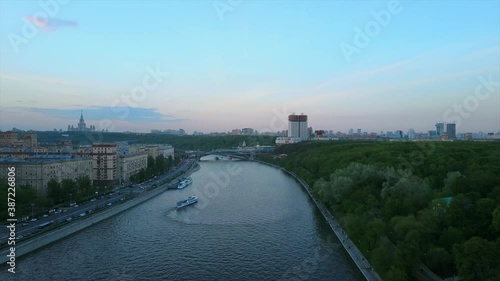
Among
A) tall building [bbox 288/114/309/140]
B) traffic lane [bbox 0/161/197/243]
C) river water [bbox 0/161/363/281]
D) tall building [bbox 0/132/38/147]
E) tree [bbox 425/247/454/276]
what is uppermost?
tall building [bbox 288/114/309/140]

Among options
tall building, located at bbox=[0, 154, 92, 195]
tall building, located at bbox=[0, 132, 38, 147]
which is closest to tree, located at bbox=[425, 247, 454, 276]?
tall building, located at bbox=[0, 154, 92, 195]

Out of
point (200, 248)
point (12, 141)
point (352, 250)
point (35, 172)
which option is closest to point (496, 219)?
point (352, 250)

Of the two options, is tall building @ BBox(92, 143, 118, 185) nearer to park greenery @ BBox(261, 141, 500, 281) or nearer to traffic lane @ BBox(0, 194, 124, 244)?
traffic lane @ BBox(0, 194, 124, 244)

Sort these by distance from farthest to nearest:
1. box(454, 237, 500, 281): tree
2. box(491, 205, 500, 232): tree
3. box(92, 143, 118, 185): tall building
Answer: box(92, 143, 118, 185): tall building
box(491, 205, 500, 232): tree
box(454, 237, 500, 281): tree

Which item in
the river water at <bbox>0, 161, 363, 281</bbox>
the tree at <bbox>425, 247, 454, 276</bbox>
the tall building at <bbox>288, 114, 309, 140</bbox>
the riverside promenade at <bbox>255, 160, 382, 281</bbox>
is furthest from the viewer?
the tall building at <bbox>288, 114, 309, 140</bbox>

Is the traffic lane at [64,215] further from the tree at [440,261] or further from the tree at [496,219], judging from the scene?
the tree at [496,219]

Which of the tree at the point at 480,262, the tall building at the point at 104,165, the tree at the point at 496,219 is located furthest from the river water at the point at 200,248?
the tall building at the point at 104,165

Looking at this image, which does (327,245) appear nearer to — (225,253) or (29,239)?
(225,253)
